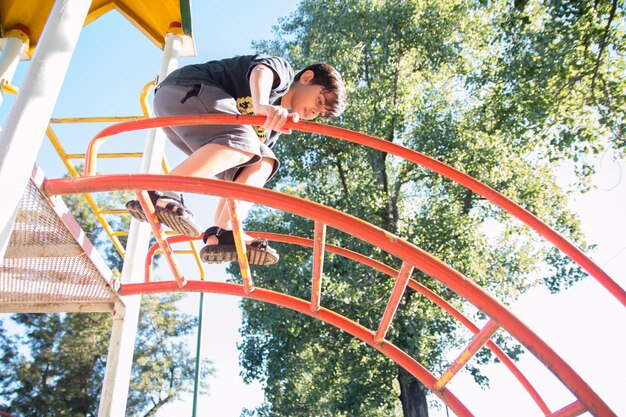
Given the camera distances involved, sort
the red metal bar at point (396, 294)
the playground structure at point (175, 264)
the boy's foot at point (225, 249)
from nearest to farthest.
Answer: the playground structure at point (175, 264) → the red metal bar at point (396, 294) → the boy's foot at point (225, 249)

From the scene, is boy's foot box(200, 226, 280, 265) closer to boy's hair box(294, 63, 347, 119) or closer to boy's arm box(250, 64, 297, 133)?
boy's arm box(250, 64, 297, 133)

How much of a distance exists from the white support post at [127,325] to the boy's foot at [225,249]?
75 cm

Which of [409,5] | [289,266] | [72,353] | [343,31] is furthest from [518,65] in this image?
[72,353]

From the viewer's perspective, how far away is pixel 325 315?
1.95m

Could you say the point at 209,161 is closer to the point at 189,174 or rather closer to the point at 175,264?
the point at 189,174

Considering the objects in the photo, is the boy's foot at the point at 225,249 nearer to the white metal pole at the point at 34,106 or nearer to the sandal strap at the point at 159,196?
the sandal strap at the point at 159,196

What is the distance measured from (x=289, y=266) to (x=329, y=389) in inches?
98.7

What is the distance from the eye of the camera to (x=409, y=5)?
9.23 metres

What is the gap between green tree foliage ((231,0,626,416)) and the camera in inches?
293

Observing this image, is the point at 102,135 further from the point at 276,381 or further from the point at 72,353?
the point at 72,353

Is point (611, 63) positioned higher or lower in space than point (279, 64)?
higher

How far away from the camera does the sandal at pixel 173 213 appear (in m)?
1.57

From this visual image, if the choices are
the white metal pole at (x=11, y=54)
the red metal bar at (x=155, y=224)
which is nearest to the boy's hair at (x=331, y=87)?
the red metal bar at (x=155, y=224)

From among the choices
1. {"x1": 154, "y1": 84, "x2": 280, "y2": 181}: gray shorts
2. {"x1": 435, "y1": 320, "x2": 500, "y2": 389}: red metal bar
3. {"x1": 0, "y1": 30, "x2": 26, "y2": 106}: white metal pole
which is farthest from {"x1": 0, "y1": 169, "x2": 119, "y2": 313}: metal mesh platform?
{"x1": 0, "y1": 30, "x2": 26, "y2": 106}: white metal pole
